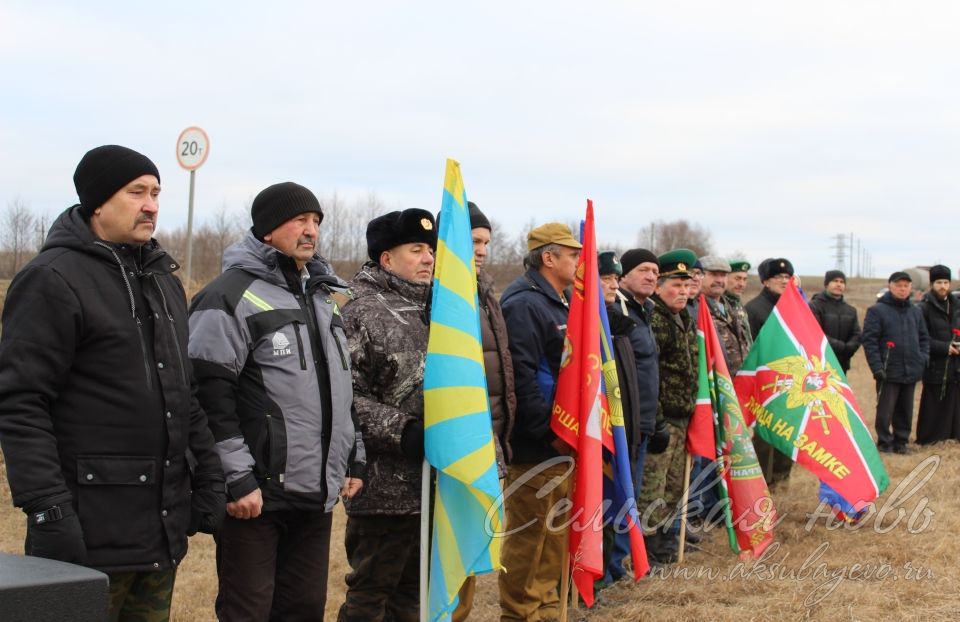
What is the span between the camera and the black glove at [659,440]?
232 inches

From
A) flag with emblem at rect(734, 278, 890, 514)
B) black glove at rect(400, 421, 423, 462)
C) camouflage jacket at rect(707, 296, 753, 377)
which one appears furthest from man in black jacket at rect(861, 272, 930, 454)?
black glove at rect(400, 421, 423, 462)

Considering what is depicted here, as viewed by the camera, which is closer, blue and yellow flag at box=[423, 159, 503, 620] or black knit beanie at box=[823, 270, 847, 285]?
blue and yellow flag at box=[423, 159, 503, 620]

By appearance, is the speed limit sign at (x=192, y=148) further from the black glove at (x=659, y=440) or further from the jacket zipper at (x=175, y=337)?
the jacket zipper at (x=175, y=337)

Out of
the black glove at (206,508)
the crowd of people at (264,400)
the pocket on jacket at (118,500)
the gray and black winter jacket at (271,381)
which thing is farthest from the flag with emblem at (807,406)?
the pocket on jacket at (118,500)

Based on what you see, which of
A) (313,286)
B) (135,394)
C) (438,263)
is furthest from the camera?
(438,263)

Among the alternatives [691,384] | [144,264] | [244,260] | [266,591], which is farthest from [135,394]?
[691,384]

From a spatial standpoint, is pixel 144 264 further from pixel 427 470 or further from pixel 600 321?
pixel 600 321

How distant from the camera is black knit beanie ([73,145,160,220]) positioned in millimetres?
2918

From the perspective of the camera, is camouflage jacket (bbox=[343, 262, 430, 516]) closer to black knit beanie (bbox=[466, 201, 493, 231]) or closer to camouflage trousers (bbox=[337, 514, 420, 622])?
camouflage trousers (bbox=[337, 514, 420, 622])

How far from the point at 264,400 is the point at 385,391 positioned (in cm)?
75

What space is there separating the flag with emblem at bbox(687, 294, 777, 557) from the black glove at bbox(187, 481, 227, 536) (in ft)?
13.3

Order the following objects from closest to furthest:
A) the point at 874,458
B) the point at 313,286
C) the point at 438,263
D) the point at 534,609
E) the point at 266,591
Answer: the point at 266,591, the point at 313,286, the point at 438,263, the point at 534,609, the point at 874,458

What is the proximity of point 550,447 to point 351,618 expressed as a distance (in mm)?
1486

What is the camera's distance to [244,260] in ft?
11.5
